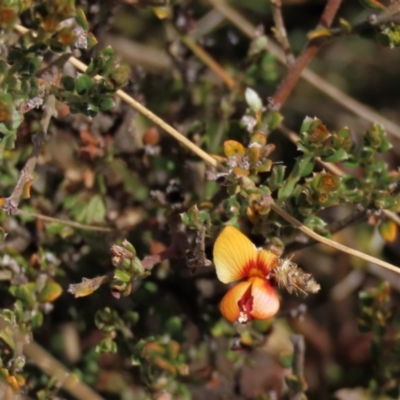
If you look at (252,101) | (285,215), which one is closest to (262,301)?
(285,215)

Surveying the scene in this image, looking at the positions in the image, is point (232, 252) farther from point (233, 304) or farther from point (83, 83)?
point (83, 83)

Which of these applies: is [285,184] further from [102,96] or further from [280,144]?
[280,144]

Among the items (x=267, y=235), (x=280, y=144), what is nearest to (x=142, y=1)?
(x=267, y=235)

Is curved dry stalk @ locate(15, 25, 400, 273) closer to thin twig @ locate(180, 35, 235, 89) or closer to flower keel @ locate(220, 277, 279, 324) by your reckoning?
flower keel @ locate(220, 277, 279, 324)

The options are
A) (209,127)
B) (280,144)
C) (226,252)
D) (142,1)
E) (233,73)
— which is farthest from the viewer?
(280,144)

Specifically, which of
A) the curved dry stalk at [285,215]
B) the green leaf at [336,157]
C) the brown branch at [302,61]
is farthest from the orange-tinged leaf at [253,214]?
the brown branch at [302,61]

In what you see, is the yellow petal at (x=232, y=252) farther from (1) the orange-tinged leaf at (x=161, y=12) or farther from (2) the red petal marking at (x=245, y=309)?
(1) the orange-tinged leaf at (x=161, y=12)

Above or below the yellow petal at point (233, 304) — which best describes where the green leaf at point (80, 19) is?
above
